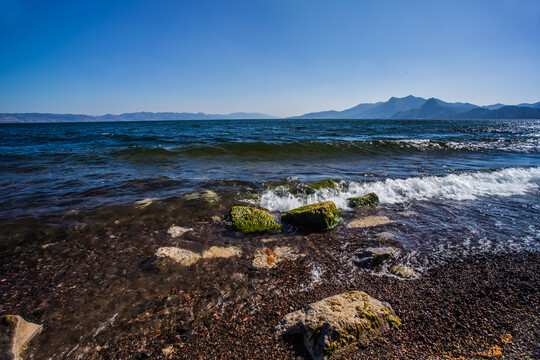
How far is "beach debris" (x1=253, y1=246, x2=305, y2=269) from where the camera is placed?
3881mm

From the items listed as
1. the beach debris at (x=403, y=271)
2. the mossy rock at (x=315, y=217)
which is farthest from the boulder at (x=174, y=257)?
the beach debris at (x=403, y=271)

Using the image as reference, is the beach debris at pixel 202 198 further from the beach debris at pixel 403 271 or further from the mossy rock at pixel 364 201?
the beach debris at pixel 403 271

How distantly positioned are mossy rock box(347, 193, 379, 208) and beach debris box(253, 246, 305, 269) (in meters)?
3.06

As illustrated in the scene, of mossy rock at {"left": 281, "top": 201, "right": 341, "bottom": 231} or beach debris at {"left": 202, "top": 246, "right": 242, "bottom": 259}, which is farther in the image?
mossy rock at {"left": 281, "top": 201, "right": 341, "bottom": 231}

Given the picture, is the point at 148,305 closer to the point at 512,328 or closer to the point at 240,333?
the point at 240,333

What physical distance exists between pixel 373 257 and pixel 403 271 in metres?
0.45

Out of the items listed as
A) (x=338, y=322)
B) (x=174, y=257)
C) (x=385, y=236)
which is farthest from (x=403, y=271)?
(x=174, y=257)

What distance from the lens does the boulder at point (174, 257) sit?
3828 mm

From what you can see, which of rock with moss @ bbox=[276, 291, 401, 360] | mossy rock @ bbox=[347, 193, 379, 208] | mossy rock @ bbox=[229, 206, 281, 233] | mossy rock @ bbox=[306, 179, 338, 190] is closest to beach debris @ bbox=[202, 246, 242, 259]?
mossy rock @ bbox=[229, 206, 281, 233]

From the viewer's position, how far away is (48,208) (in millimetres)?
6207

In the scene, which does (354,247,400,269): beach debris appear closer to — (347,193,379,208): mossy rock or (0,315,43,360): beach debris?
(347,193,379,208): mossy rock

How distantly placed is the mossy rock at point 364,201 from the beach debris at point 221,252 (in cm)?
374

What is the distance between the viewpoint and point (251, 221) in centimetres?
522

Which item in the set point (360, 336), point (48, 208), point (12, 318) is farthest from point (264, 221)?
point (48, 208)
